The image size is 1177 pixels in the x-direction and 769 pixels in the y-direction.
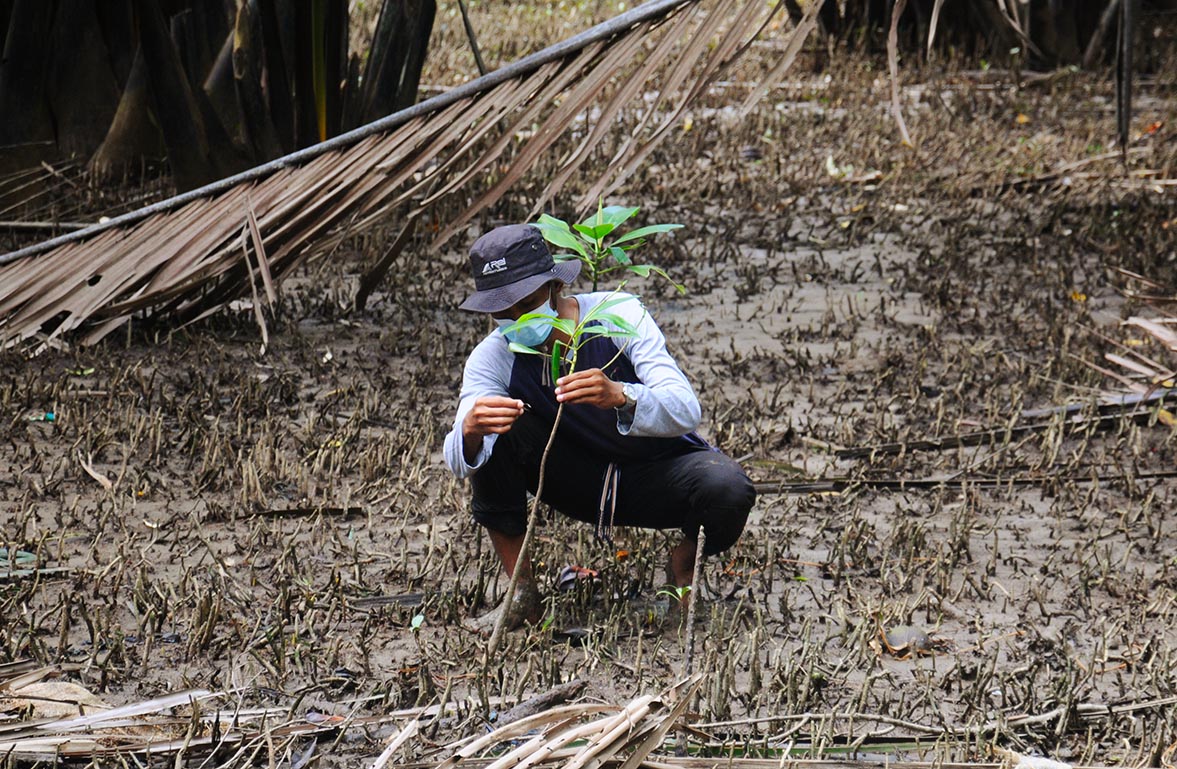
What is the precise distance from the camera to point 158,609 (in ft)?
9.33

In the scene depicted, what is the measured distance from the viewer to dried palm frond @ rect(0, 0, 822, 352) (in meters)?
3.11


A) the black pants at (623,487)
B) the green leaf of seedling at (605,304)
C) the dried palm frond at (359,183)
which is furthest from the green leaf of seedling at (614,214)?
the black pants at (623,487)

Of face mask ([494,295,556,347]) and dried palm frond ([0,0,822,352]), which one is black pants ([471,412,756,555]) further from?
dried palm frond ([0,0,822,352])

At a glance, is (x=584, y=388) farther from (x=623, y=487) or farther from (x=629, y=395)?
(x=623, y=487)

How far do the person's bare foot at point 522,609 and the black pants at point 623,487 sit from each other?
5.1 inches

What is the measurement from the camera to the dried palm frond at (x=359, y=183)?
10.2 ft

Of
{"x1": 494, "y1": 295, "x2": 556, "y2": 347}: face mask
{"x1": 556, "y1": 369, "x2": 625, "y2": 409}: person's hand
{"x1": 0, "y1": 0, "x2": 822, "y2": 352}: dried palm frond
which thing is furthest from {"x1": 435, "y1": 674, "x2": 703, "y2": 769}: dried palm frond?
{"x1": 0, "y1": 0, "x2": 822, "y2": 352}: dried palm frond

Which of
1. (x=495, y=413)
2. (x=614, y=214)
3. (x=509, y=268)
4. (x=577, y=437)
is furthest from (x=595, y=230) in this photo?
(x=577, y=437)

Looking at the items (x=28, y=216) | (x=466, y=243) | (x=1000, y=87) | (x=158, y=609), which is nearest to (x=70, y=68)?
(x=28, y=216)

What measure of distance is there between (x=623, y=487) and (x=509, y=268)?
581mm

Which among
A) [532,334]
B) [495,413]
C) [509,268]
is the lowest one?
[495,413]

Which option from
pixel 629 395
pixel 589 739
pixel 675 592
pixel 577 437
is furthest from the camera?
pixel 675 592

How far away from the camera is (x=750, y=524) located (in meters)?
3.52

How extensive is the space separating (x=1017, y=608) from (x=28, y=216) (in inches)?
182
